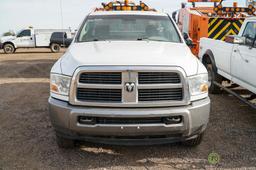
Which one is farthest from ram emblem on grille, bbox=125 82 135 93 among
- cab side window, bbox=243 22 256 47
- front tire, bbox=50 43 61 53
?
front tire, bbox=50 43 61 53

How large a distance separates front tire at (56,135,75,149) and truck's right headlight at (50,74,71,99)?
0.68m

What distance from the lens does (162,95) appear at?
3.18 m

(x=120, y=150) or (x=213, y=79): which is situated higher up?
(x=213, y=79)

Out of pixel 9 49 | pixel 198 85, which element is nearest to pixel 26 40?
pixel 9 49

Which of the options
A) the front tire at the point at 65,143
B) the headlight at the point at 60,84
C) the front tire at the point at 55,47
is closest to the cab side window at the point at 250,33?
the headlight at the point at 60,84

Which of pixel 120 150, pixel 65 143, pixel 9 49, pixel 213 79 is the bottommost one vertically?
pixel 120 150

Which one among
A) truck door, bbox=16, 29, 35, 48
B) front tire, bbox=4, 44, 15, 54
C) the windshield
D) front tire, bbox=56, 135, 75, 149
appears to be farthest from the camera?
truck door, bbox=16, 29, 35, 48

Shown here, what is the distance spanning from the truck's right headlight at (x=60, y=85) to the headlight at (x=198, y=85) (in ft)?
4.76

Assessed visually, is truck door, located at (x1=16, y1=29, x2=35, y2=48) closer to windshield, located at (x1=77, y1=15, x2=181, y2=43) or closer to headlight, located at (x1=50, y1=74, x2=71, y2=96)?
windshield, located at (x1=77, y1=15, x2=181, y2=43)

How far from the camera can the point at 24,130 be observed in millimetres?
4500

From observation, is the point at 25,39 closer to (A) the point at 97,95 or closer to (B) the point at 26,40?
(B) the point at 26,40

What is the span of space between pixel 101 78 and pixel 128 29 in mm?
1783

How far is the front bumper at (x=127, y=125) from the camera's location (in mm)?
3070

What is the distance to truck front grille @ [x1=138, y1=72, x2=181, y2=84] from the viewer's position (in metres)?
3.13
